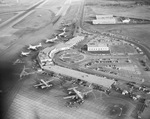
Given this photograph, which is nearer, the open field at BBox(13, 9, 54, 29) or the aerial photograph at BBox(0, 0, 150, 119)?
the aerial photograph at BBox(0, 0, 150, 119)

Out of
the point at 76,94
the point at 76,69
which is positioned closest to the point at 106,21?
the point at 76,69

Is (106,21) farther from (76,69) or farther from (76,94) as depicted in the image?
(76,94)

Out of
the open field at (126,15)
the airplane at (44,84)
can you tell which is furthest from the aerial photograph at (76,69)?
the open field at (126,15)

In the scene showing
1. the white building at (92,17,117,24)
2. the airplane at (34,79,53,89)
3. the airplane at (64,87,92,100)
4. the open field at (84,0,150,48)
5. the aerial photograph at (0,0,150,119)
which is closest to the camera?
the aerial photograph at (0,0,150,119)

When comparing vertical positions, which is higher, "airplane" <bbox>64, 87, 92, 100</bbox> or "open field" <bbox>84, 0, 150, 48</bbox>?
"open field" <bbox>84, 0, 150, 48</bbox>

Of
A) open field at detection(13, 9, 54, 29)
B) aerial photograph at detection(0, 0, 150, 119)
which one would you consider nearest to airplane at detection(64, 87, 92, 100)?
aerial photograph at detection(0, 0, 150, 119)

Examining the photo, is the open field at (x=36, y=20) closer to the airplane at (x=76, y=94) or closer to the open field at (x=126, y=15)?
the open field at (x=126, y=15)

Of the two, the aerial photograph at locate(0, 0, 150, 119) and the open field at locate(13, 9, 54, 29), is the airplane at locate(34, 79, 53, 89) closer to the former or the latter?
the aerial photograph at locate(0, 0, 150, 119)

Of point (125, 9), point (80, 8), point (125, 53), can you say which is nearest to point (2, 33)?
point (125, 53)
